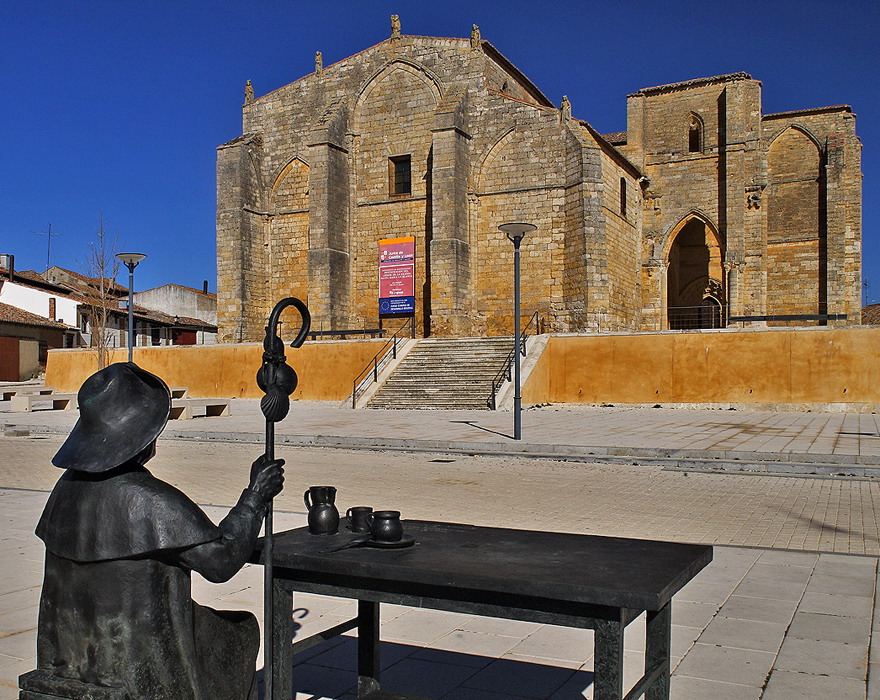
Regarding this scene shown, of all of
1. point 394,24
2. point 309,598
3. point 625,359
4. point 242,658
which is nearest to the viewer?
point 242,658

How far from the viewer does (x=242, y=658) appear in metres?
2.74

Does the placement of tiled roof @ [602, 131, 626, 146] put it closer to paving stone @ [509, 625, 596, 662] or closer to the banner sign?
the banner sign

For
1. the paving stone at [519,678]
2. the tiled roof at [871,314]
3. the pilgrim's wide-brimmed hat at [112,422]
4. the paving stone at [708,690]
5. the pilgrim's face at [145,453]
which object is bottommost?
the paving stone at [519,678]

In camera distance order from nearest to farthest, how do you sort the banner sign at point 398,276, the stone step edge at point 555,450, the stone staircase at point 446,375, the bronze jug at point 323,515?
the bronze jug at point 323,515
the stone step edge at point 555,450
the stone staircase at point 446,375
the banner sign at point 398,276

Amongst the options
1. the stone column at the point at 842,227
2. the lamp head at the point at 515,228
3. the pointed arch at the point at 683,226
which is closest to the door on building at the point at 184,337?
the pointed arch at the point at 683,226

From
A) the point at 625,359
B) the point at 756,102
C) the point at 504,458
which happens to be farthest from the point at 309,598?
the point at 756,102

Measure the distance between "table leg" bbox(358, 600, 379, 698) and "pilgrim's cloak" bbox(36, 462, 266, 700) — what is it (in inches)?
47.7

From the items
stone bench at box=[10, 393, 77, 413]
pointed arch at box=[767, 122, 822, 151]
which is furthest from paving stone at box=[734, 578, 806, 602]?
pointed arch at box=[767, 122, 822, 151]

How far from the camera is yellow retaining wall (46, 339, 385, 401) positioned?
25.7 meters

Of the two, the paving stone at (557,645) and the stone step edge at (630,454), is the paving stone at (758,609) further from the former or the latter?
the stone step edge at (630,454)

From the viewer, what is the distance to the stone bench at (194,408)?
20422mm

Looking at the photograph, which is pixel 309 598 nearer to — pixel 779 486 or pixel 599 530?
pixel 599 530

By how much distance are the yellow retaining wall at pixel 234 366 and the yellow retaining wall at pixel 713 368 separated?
241 inches

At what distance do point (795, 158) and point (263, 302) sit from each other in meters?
22.6
